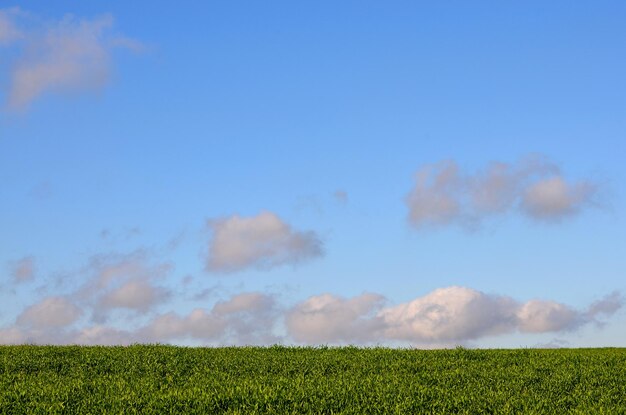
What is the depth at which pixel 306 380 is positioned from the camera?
20.3 metres

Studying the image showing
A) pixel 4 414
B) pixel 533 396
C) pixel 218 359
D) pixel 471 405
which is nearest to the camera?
pixel 4 414

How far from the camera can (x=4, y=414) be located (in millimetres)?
16781

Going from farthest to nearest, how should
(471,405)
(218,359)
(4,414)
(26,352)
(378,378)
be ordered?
1. (26,352)
2. (218,359)
3. (378,378)
4. (471,405)
5. (4,414)

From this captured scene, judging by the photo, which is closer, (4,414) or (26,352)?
(4,414)

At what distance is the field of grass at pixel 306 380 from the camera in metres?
17.5

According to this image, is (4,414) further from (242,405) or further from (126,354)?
(126,354)

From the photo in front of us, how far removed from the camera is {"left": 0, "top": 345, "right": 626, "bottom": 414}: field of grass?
57.3ft

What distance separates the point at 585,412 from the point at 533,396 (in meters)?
1.90

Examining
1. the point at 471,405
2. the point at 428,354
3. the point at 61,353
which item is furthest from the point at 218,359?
the point at 471,405

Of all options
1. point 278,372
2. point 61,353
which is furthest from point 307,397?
point 61,353

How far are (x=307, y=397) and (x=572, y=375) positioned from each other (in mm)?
9156

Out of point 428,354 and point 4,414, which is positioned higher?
point 428,354

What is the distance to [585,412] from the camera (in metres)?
17.5

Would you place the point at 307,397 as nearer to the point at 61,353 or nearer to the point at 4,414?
the point at 4,414
